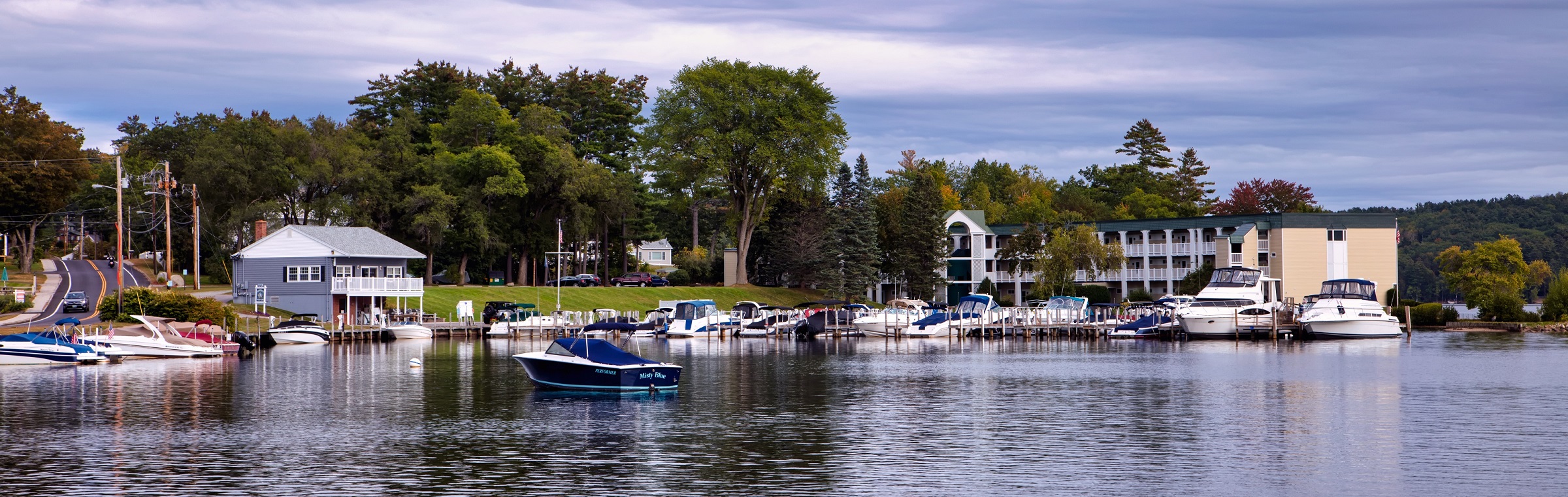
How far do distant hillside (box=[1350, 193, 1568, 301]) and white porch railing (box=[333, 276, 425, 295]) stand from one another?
118 m

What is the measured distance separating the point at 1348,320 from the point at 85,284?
79.7 m

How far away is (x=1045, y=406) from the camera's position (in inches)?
1443

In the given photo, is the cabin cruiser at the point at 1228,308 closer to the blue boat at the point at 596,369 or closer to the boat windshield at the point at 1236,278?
the boat windshield at the point at 1236,278

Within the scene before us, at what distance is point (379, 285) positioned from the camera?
267 ft

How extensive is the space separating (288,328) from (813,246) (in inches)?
2070

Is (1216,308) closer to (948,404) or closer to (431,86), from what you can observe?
(948,404)

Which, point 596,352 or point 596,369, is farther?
point 596,352

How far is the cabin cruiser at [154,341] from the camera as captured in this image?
55.7m

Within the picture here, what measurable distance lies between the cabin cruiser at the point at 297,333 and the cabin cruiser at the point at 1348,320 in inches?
2151

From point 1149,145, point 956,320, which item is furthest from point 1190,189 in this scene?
point 956,320

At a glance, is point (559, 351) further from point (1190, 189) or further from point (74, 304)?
point (1190, 189)

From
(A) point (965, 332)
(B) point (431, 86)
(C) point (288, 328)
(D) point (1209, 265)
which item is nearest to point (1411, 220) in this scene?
(D) point (1209, 265)

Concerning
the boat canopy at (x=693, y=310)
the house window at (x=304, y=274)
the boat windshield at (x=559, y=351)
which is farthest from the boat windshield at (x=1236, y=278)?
the house window at (x=304, y=274)

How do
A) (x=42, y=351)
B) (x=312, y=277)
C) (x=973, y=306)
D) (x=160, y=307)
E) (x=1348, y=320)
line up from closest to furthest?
(x=42, y=351) → (x=160, y=307) → (x=1348, y=320) → (x=312, y=277) → (x=973, y=306)
